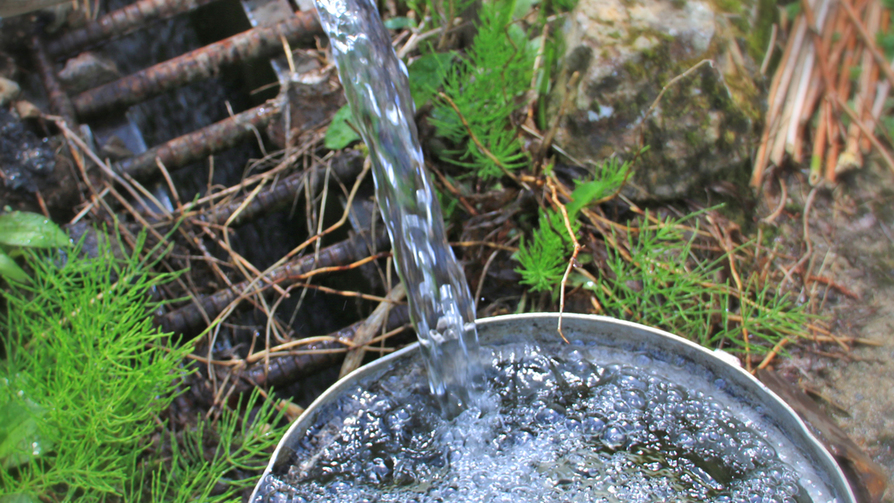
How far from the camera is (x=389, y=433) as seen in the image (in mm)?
1103

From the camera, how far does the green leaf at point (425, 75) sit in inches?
65.3

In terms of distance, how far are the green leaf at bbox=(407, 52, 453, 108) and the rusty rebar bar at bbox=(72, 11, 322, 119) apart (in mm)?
510

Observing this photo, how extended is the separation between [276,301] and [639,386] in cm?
93

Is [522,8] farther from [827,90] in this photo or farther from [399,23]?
[827,90]

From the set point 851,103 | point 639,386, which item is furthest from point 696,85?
point 639,386

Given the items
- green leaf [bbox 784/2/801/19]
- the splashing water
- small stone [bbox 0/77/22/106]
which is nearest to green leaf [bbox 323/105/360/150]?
the splashing water

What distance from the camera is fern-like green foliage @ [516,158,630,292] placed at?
1.39 metres

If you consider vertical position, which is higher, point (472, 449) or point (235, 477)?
point (472, 449)

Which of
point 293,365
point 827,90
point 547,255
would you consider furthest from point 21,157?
point 827,90

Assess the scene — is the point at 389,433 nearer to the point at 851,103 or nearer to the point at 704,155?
the point at 704,155

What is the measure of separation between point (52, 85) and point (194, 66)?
0.41 metres

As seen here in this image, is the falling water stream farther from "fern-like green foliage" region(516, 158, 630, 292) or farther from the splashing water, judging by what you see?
"fern-like green foliage" region(516, 158, 630, 292)

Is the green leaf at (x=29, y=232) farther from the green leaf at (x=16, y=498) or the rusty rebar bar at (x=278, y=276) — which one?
the green leaf at (x=16, y=498)

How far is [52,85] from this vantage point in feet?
6.03
